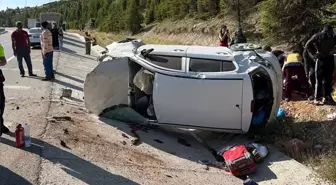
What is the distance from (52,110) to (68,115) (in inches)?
17.1

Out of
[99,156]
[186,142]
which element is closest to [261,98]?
[186,142]

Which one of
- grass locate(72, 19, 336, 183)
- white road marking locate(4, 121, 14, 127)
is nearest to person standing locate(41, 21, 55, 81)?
white road marking locate(4, 121, 14, 127)

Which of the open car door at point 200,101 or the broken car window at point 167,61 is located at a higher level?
the broken car window at point 167,61

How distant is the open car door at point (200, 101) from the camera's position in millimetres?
7070

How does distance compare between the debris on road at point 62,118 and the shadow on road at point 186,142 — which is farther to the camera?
the debris on road at point 62,118

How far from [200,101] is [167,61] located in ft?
3.02

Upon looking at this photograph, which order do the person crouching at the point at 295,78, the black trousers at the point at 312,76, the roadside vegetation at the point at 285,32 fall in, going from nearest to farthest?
the roadside vegetation at the point at 285,32 < the black trousers at the point at 312,76 < the person crouching at the point at 295,78

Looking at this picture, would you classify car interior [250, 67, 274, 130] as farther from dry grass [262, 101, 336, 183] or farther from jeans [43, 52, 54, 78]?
jeans [43, 52, 54, 78]

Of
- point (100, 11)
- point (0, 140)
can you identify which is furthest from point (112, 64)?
point (100, 11)

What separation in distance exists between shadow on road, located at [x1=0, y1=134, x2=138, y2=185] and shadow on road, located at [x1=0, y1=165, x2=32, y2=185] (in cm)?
5

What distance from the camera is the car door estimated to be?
707 centimetres

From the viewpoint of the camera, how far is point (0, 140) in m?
6.27

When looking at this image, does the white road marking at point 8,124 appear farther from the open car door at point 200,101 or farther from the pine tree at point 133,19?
the pine tree at point 133,19

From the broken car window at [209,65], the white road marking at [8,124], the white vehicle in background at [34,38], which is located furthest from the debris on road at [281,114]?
the white vehicle in background at [34,38]
